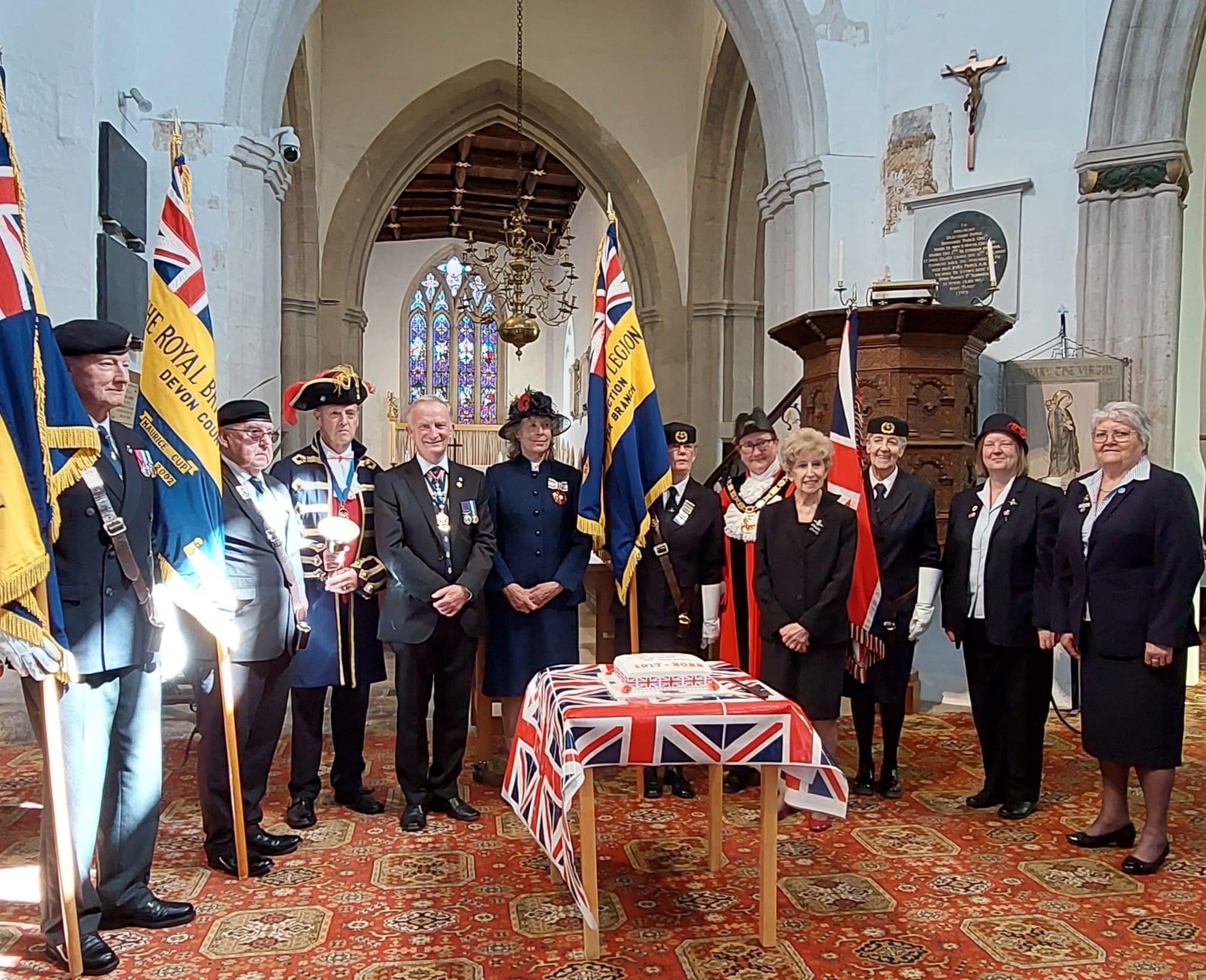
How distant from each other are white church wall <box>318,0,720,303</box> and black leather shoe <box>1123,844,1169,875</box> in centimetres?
917

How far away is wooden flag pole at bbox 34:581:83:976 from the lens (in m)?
2.47

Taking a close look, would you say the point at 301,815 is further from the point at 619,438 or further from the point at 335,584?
the point at 619,438

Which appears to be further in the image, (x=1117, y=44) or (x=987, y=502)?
(x=1117, y=44)

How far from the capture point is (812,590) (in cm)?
371

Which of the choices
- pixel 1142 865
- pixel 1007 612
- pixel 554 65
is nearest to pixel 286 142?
pixel 1007 612

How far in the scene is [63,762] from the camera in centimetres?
252

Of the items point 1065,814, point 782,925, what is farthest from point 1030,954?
point 1065,814

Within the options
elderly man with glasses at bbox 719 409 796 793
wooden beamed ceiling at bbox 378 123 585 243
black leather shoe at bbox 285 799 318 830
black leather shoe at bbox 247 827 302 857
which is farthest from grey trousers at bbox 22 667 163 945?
wooden beamed ceiling at bbox 378 123 585 243

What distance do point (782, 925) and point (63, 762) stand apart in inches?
77.8

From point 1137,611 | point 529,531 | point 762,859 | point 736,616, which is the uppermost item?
point 529,531

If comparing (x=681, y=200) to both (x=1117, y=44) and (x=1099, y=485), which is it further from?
(x=1099, y=485)

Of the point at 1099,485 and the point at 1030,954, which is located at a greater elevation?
the point at 1099,485

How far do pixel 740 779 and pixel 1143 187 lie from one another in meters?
4.69

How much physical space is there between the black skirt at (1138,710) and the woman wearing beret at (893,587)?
79 centimetres
